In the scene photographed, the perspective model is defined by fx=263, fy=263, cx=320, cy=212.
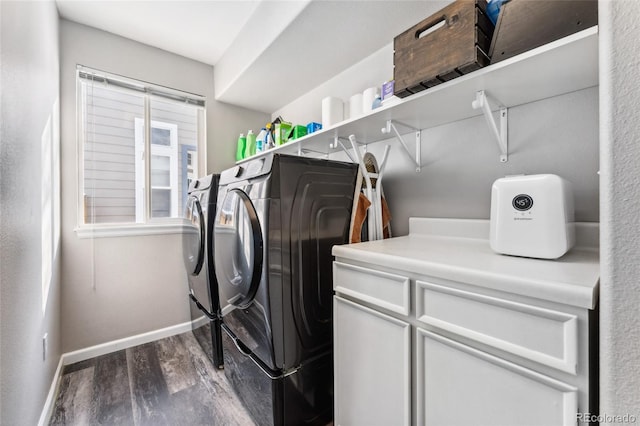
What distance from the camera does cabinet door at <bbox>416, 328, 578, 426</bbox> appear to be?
611 millimetres

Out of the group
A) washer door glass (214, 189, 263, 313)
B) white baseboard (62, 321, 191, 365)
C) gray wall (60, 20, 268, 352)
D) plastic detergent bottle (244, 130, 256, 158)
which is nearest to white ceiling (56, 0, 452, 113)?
gray wall (60, 20, 268, 352)

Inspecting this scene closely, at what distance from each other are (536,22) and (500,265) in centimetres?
79

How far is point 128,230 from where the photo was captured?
2260 millimetres

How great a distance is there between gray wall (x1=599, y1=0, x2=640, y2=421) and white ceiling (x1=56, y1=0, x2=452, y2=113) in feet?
3.92

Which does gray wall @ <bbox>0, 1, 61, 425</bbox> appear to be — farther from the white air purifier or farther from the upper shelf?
the white air purifier

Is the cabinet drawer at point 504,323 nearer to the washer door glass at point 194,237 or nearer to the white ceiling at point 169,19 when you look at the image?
the washer door glass at point 194,237

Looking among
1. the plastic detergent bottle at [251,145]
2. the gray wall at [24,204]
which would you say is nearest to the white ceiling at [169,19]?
the gray wall at [24,204]

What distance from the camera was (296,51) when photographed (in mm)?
1808

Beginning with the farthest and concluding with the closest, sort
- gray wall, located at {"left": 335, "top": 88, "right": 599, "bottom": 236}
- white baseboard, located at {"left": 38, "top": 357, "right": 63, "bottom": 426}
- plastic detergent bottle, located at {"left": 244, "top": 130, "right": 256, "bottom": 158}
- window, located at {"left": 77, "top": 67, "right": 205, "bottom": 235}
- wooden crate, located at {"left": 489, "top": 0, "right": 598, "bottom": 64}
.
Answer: plastic detergent bottle, located at {"left": 244, "top": 130, "right": 256, "bottom": 158} < window, located at {"left": 77, "top": 67, "right": 205, "bottom": 235} < white baseboard, located at {"left": 38, "top": 357, "right": 63, "bottom": 426} < gray wall, located at {"left": 335, "top": 88, "right": 599, "bottom": 236} < wooden crate, located at {"left": 489, "top": 0, "right": 598, "bottom": 64}

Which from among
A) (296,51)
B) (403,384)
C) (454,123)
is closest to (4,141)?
(296,51)

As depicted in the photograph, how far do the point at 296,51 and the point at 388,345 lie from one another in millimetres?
1849

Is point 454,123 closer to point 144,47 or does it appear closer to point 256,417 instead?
point 256,417

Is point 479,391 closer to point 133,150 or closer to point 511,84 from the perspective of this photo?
point 511,84

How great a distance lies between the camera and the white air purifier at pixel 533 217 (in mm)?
835
